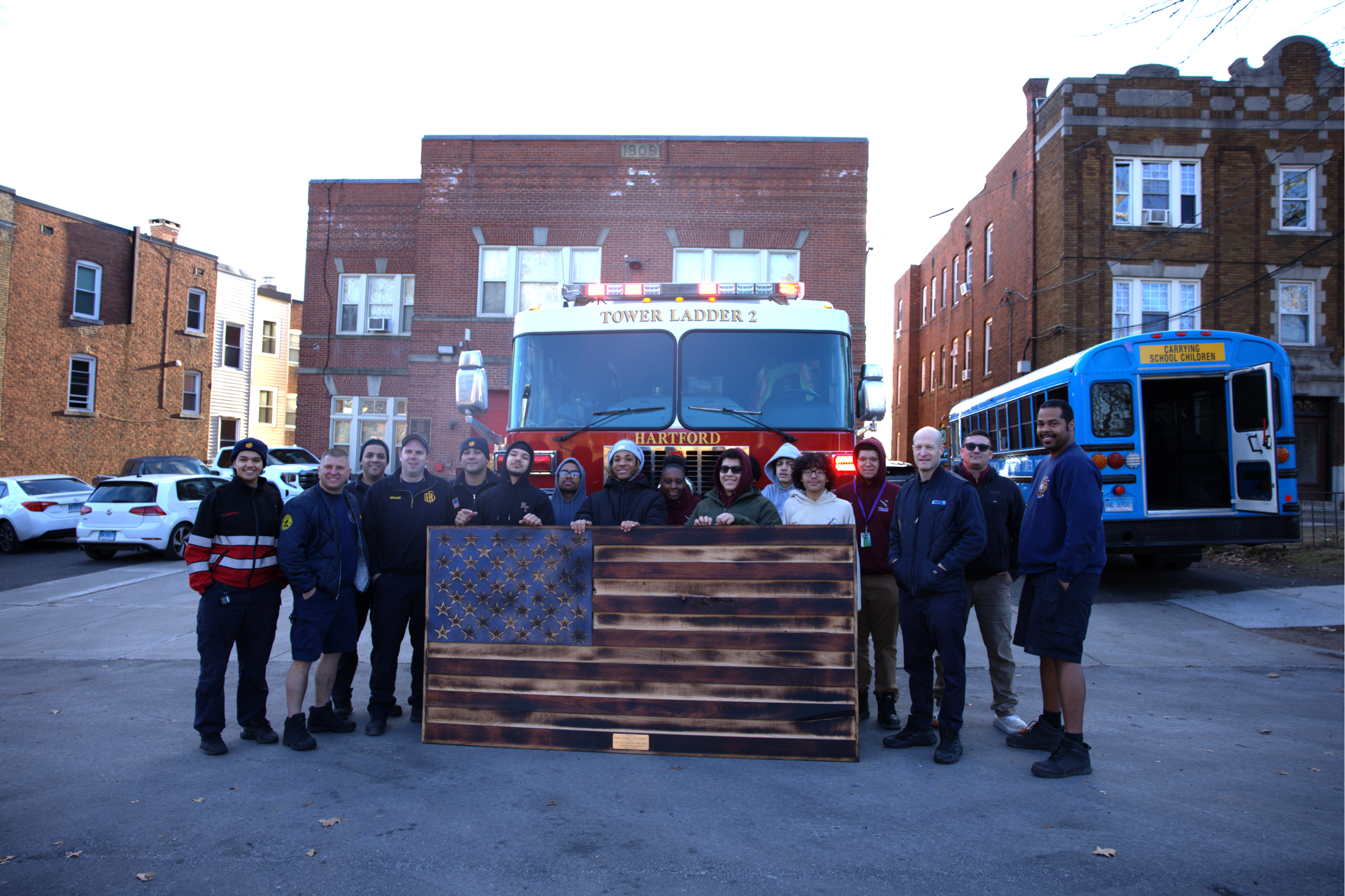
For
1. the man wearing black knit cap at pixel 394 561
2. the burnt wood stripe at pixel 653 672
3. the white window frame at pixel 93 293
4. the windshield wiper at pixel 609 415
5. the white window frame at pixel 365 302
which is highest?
the white window frame at pixel 93 293

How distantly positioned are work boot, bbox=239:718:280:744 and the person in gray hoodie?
6.98ft

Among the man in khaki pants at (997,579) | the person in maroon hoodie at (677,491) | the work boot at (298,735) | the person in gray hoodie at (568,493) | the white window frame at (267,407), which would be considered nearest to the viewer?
the work boot at (298,735)

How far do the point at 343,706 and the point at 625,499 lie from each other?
7.46ft

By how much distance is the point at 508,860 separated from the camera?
349 cm

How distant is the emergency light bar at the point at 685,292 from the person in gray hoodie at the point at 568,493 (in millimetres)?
1783

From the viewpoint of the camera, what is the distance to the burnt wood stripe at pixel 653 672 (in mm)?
4656

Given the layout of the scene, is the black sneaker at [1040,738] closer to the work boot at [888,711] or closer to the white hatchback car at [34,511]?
the work boot at [888,711]

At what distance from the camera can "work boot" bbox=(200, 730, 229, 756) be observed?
4695mm

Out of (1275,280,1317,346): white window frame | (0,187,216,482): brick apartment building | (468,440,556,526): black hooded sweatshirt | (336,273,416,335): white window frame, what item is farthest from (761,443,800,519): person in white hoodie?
(0,187,216,482): brick apartment building

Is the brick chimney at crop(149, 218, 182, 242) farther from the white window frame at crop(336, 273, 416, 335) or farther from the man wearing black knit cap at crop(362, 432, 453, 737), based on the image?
the man wearing black knit cap at crop(362, 432, 453, 737)

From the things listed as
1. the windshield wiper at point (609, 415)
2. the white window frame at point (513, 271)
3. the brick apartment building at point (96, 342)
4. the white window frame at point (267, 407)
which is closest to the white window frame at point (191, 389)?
the brick apartment building at point (96, 342)

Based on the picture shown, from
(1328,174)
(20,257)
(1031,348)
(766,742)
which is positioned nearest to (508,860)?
(766,742)

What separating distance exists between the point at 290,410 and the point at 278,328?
4.01 m

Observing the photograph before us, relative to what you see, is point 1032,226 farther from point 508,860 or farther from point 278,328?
point 278,328
